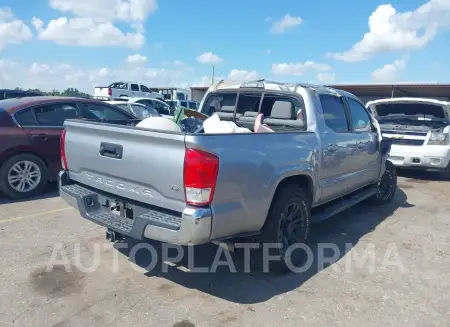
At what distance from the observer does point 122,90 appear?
29.0 m

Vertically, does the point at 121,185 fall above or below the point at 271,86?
below

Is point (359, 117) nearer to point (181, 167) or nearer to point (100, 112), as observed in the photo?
point (181, 167)

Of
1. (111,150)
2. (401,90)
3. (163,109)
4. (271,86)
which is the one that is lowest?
(163,109)

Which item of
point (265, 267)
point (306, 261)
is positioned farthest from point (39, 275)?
point (306, 261)

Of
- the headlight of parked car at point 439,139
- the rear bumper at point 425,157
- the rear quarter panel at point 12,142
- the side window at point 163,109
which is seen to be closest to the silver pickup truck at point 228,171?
the rear quarter panel at point 12,142

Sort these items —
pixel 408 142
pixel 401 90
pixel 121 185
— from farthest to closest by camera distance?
1. pixel 401 90
2. pixel 408 142
3. pixel 121 185

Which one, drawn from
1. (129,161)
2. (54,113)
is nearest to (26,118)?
(54,113)

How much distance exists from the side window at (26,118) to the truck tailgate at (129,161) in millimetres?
2739

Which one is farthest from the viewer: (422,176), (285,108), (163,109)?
(163,109)

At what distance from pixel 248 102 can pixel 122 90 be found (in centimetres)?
2586

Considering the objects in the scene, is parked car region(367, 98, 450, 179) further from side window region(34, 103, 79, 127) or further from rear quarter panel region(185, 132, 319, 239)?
side window region(34, 103, 79, 127)

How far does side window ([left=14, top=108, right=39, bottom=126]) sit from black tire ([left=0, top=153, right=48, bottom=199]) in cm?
52

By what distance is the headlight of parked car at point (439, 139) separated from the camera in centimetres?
856

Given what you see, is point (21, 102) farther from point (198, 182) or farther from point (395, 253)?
point (395, 253)
